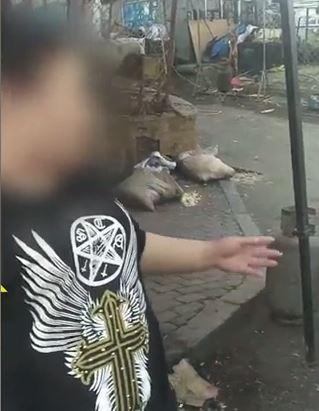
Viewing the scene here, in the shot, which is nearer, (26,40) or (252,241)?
(26,40)

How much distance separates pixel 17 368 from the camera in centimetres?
153

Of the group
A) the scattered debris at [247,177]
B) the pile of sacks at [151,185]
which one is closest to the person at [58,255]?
the pile of sacks at [151,185]

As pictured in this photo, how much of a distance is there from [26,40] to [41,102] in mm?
120

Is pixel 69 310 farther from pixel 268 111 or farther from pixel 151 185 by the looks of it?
pixel 268 111

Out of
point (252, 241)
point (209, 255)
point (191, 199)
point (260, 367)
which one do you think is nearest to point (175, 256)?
point (209, 255)

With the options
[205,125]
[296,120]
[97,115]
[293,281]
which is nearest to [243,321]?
[293,281]

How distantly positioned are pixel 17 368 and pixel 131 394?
30 cm

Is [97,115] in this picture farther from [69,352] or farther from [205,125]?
[205,125]

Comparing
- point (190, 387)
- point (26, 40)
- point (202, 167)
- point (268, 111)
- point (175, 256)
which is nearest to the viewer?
point (26, 40)

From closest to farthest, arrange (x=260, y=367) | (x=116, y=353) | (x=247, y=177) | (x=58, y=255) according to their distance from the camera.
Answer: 1. (x=58, y=255)
2. (x=116, y=353)
3. (x=260, y=367)
4. (x=247, y=177)

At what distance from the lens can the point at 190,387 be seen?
3.40 m

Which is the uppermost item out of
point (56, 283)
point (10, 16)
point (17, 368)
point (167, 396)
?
point (10, 16)

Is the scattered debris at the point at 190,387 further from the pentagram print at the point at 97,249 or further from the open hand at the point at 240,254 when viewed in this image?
the pentagram print at the point at 97,249

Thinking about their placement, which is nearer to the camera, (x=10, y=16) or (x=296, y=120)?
(x=10, y=16)
